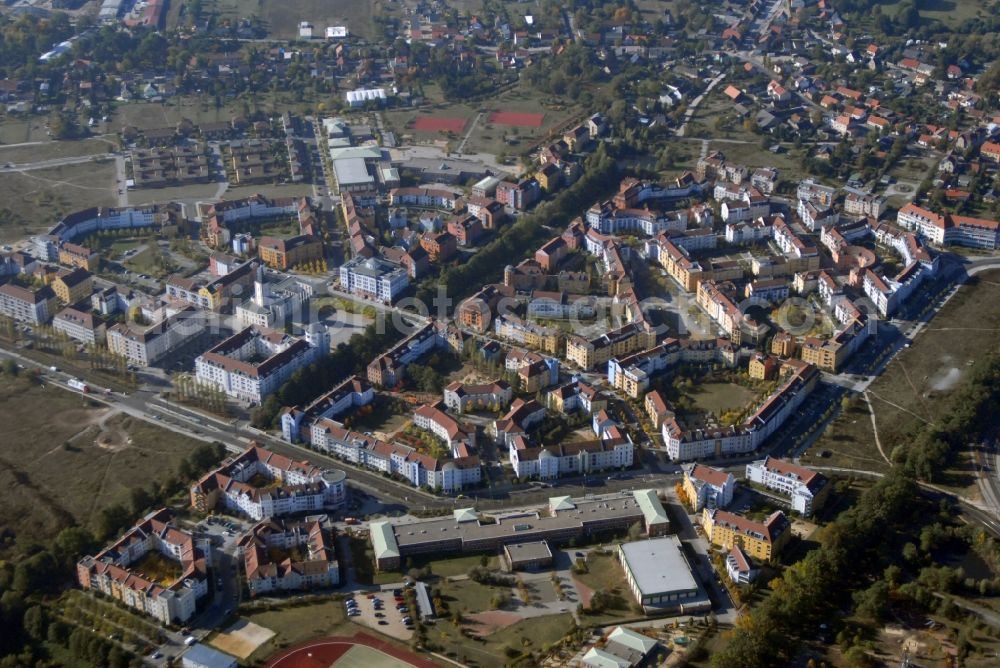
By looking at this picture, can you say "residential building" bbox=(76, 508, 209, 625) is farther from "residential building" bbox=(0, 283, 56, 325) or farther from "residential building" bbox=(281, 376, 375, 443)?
"residential building" bbox=(0, 283, 56, 325)

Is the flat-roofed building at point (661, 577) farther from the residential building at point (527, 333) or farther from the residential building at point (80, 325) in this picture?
the residential building at point (80, 325)

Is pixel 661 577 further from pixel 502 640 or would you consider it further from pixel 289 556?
pixel 289 556

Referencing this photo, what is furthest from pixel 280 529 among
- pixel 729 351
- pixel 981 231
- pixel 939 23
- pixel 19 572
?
pixel 939 23

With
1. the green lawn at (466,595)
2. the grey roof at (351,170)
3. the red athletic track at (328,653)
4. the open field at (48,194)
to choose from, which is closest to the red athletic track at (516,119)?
the grey roof at (351,170)

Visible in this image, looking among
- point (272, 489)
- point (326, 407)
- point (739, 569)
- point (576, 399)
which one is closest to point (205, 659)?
point (272, 489)

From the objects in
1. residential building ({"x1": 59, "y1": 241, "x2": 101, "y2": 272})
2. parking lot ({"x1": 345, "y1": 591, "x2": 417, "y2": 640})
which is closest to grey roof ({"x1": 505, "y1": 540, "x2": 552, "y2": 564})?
parking lot ({"x1": 345, "y1": 591, "x2": 417, "y2": 640})
